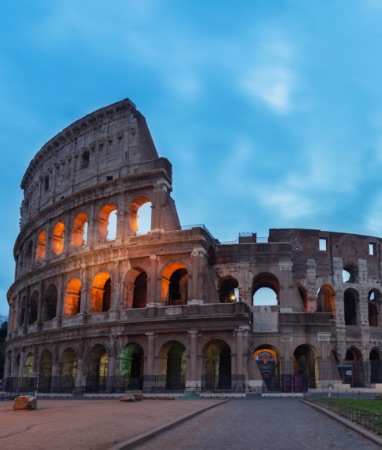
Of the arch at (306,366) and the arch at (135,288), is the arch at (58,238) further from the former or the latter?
the arch at (306,366)

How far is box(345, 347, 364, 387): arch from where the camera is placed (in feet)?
118

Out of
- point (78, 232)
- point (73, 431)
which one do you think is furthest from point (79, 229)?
point (73, 431)

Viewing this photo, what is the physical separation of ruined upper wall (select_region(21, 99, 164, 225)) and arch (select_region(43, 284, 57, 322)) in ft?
21.8

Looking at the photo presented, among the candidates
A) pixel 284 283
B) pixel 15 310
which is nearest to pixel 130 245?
pixel 284 283

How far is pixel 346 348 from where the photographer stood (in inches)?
1481

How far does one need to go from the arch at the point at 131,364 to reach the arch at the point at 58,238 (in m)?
9.92

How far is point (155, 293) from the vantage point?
31.3m

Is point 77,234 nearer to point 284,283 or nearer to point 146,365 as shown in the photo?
point 146,365

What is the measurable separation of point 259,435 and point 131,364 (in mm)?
24491

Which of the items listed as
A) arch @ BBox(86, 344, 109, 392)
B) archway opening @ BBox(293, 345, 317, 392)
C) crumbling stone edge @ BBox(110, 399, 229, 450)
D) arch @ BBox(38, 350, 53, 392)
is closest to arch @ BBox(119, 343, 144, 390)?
arch @ BBox(86, 344, 109, 392)

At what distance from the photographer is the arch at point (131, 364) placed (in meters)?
31.4

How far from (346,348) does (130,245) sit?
17.0 metres

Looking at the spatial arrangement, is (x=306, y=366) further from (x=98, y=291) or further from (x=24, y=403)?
(x=24, y=403)

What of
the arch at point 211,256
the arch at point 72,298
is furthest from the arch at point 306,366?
the arch at point 72,298
